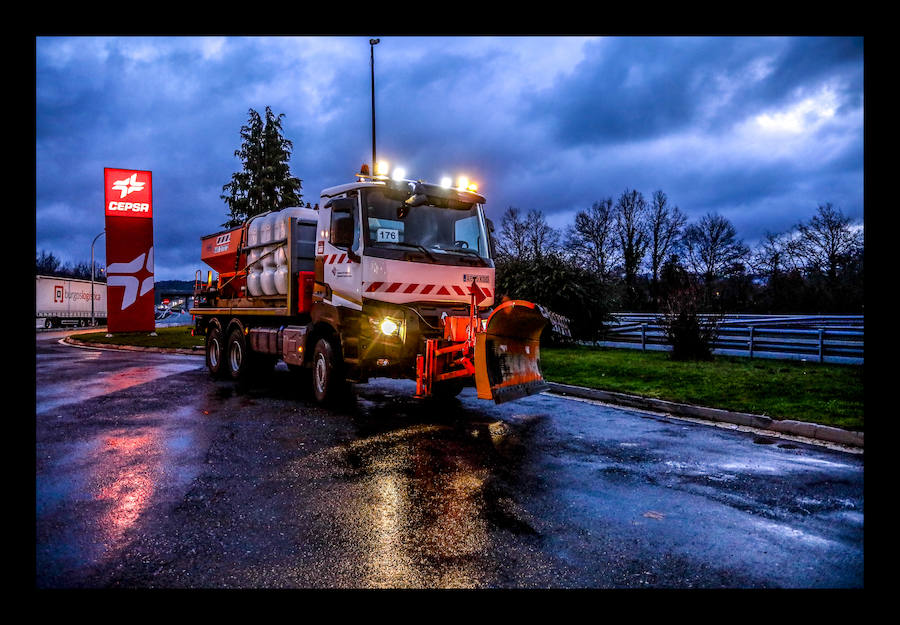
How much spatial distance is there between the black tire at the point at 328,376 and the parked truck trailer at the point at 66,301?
39653 millimetres

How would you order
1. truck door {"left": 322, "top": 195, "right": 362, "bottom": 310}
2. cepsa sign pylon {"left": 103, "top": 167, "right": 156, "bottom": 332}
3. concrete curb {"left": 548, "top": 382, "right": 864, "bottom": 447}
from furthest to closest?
cepsa sign pylon {"left": 103, "top": 167, "right": 156, "bottom": 332}
truck door {"left": 322, "top": 195, "right": 362, "bottom": 310}
concrete curb {"left": 548, "top": 382, "right": 864, "bottom": 447}

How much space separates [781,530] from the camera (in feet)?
13.3

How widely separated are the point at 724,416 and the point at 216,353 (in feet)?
36.5

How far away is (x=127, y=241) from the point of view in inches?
1005

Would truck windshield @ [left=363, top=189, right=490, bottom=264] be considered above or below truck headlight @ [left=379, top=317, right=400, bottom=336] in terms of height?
above

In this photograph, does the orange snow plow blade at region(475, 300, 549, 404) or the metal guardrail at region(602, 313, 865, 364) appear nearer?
the orange snow plow blade at region(475, 300, 549, 404)

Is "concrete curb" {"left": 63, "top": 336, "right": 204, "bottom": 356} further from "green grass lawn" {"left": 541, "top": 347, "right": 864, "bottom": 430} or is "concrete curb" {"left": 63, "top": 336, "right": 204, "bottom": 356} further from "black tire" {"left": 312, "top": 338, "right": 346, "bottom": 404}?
"green grass lawn" {"left": 541, "top": 347, "right": 864, "bottom": 430}

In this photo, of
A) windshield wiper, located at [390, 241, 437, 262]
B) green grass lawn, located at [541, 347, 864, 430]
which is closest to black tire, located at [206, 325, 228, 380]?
windshield wiper, located at [390, 241, 437, 262]

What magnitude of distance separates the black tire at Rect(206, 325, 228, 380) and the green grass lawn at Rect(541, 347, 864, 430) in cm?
757

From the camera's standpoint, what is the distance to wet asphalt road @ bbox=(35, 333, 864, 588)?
3420 millimetres

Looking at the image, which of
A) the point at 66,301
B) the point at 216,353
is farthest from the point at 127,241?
the point at 66,301

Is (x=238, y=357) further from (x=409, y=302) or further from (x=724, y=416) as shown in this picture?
(x=724, y=416)
